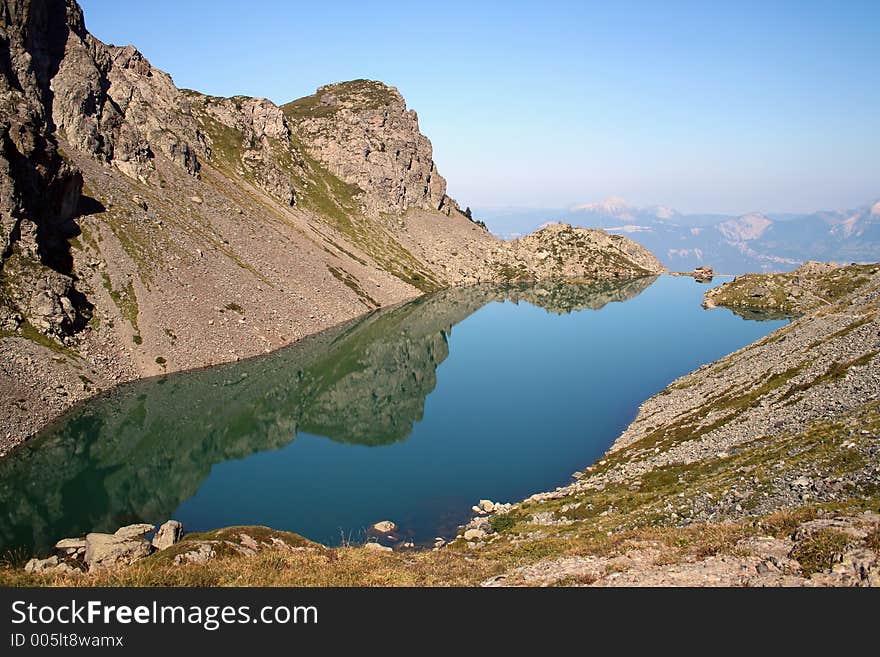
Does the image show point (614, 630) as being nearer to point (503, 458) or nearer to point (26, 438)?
point (503, 458)

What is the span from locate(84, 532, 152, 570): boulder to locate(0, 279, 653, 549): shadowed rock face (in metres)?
21.5

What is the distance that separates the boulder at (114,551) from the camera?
3303 centimetres

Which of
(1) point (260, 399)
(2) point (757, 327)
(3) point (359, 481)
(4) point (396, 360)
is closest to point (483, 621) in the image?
(3) point (359, 481)

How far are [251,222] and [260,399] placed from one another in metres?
85.1

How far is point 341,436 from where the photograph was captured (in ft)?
275

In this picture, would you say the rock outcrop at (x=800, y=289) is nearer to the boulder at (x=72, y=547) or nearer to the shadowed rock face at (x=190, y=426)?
the shadowed rock face at (x=190, y=426)

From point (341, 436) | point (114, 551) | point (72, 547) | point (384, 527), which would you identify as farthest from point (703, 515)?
point (341, 436)

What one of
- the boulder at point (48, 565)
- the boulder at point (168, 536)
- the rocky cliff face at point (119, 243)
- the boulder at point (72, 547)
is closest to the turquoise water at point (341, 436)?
the rocky cliff face at point (119, 243)

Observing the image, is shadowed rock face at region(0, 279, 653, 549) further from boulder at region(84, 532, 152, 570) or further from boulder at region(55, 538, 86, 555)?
boulder at region(84, 532, 152, 570)

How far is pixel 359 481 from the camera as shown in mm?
66750

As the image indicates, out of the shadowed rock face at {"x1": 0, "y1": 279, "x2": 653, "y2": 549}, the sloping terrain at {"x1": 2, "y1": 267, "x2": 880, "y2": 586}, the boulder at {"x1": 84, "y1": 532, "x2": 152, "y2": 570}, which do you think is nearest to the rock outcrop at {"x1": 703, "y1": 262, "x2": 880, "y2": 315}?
the shadowed rock face at {"x1": 0, "y1": 279, "x2": 653, "y2": 549}

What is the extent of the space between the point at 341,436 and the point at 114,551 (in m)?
50.2

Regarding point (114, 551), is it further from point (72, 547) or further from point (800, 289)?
point (800, 289)

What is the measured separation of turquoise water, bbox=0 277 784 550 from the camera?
193ft
